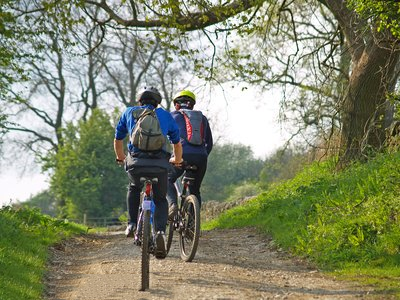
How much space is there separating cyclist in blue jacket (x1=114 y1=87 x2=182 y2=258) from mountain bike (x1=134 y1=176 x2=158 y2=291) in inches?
2.4

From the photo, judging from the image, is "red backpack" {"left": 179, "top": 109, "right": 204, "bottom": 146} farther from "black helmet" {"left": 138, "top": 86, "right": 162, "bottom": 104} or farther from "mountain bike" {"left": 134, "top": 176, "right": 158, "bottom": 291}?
"mountain bike" {"left": 134, "top": 176, "right": 158, "bottom": 291}

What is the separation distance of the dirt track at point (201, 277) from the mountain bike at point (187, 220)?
0.69ft

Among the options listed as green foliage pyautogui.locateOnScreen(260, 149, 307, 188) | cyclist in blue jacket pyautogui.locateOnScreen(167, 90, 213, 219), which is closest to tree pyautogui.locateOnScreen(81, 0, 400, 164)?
green foliage pyautogui.locateOnScreen(260, 149, 307, 188)

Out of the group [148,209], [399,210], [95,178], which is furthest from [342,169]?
[95,178]

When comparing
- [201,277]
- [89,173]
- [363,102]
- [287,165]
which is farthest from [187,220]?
[89,173]

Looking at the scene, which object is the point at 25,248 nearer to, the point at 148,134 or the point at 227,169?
the point at 148,134

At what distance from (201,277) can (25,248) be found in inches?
156

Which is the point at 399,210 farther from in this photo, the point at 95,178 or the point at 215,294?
the point at 95,178

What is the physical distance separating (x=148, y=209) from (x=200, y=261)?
212 centimetres

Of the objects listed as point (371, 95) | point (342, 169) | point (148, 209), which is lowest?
point (148, 209)

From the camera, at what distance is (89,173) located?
49656 millimetres

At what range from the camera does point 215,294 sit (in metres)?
7.28

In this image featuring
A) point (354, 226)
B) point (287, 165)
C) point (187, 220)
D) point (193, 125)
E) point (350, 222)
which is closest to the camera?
point (187, 220)

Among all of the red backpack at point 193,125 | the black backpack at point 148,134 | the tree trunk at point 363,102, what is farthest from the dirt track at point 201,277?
the tree trunk at point 363,102
